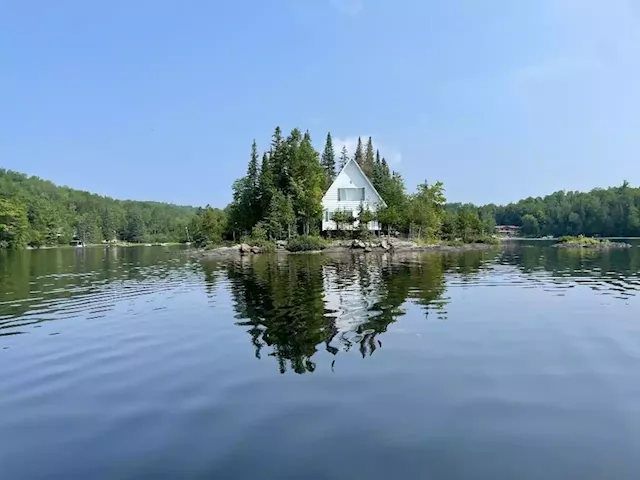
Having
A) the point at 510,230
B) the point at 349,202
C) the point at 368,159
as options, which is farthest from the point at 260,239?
the point at 510,230

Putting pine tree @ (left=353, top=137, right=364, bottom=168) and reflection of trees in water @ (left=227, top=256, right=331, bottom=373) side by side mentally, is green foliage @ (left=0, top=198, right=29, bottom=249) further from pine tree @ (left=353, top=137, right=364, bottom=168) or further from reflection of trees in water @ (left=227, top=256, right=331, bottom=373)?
reflection of trees in water @ (left=227, top=256, right=331, bottom=373)

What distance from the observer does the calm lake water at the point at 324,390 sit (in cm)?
589

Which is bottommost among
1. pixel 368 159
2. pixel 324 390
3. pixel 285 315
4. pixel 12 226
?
pixel 324 390

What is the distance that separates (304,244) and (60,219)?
353ft

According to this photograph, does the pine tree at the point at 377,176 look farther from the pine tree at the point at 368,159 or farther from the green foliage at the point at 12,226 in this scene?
the green foliage at the point at 12,226

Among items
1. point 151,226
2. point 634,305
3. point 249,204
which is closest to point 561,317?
point 634,305

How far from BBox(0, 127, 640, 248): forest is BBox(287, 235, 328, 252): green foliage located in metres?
0.73

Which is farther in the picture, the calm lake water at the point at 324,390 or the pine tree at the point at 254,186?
the pine tree at the point at 254,186

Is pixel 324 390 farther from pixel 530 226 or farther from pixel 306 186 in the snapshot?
pixel 530 226

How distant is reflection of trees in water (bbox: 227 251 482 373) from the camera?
11.6m

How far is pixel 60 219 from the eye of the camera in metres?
139

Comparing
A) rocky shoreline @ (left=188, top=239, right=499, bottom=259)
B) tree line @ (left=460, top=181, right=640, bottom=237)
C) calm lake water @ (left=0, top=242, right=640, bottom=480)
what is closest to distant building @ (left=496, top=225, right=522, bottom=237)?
tree line @ (left=460, top=181, right=640, bottom=237)

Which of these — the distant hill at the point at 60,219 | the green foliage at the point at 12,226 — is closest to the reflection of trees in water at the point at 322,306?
the green foliage at the point at 12,226

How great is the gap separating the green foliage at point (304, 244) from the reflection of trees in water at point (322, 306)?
2737 cm
